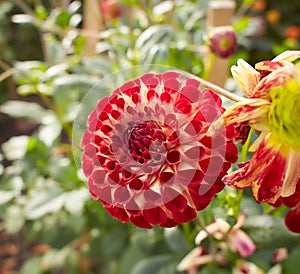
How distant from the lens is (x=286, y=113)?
0.34m

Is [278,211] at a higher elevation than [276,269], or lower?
higher

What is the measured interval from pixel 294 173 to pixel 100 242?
697mm

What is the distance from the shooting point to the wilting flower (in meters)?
0.69

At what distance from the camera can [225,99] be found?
1.44ft

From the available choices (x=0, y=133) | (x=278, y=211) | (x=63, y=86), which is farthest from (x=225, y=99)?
(x=0, y=133)

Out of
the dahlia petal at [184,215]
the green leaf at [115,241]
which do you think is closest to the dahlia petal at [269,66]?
the dahlia petal at [184,215]

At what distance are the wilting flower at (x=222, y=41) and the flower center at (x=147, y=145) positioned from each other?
35 cm

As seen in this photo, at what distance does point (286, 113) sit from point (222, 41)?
370mm

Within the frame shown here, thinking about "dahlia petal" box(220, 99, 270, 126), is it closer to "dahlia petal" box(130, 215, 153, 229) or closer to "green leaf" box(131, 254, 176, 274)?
"dahlia petal" box(130, 215, 153, 229)

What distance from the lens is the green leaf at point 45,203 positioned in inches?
35.3

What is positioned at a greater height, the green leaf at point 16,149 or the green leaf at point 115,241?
the green leaf at point 16,149

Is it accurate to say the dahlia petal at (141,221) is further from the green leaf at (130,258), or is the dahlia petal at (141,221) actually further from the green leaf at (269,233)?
the green leaf at (130,258)

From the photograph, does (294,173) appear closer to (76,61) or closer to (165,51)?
(165,51)

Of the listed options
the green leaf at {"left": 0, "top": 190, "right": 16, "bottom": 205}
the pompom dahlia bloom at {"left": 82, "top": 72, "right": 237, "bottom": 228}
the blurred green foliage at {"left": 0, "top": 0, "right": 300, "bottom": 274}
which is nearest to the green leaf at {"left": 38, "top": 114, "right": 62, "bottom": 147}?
the blurred green foliage at {"left": 0, "top": 0, "right": 300, "bottom": 274}
